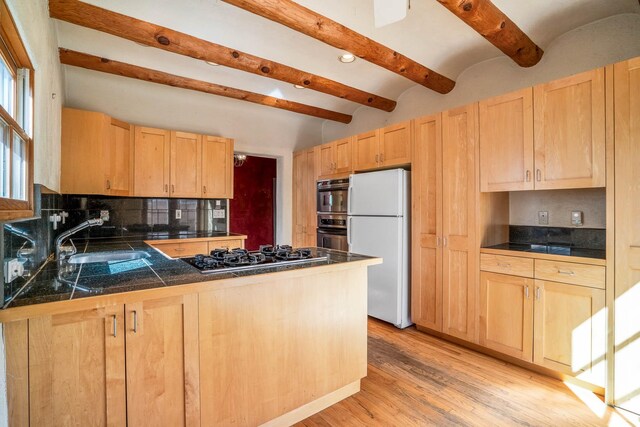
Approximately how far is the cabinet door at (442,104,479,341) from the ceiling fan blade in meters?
1.50

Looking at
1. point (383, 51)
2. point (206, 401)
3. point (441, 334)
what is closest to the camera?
point (206, 401)

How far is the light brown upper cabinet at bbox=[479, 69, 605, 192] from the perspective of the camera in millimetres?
2004

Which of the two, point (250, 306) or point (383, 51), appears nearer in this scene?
point (250, 306)

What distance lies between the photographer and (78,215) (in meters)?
3.30

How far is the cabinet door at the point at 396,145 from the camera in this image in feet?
10.4

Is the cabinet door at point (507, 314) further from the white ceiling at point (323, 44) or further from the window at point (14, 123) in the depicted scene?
the window at point (14, 123)

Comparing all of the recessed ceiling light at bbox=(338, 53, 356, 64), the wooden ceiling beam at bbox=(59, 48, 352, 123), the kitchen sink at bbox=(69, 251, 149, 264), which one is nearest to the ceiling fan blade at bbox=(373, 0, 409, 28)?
the recessed ceiling light at bbox=(338, 53, 356, 64)

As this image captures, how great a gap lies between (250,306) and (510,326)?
6.82 ft

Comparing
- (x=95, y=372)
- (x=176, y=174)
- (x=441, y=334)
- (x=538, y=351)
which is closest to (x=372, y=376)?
(x=441, y=334)

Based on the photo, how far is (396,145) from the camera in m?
3.27

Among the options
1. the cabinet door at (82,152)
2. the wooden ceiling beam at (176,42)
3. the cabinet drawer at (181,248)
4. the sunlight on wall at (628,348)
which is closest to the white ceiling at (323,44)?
the wooden ceiling beam at (176,42)

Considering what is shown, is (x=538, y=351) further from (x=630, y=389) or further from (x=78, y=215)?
(x=78, y=215)

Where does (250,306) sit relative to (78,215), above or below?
below

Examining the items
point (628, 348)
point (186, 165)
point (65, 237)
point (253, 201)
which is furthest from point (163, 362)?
point (253, 201)
